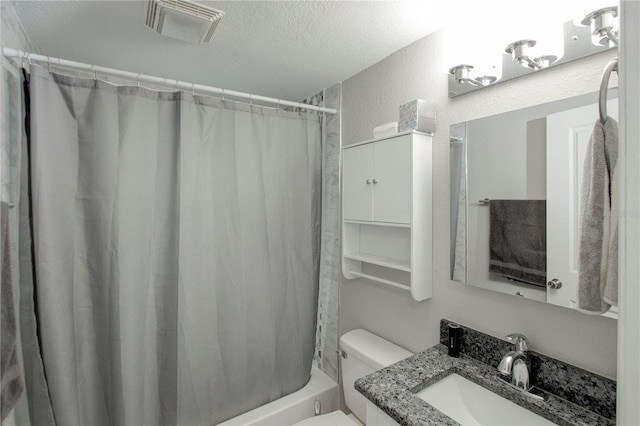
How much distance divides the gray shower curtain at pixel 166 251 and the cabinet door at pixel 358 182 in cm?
31

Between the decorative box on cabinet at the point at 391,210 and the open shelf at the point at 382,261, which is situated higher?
the decorative box on cabinet at the point at 391,210

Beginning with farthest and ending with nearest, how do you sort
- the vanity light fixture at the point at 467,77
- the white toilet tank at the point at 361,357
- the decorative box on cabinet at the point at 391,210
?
the white toilet tank at the point at 361,357, the decorative box on cabinet at the point at 391,210, the vanity light fixture at the point at 467,77

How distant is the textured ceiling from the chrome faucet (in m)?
1.33

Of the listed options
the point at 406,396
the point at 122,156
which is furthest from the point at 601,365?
the point at 122,156

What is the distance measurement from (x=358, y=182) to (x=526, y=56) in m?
0.87

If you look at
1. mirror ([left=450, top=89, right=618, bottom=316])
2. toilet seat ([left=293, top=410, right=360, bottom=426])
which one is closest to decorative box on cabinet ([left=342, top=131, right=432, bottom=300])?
mirror ([left=450, top=89, right=618, bottom=316])

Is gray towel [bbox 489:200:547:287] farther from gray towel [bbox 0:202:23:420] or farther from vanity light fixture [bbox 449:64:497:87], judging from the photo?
gray towel [bbox 0:202:23:420]

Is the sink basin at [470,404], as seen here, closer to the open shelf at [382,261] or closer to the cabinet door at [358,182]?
the open shelf at [382,261]

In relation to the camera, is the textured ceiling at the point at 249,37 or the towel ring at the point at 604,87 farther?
the textured ceiling at the point at 249,37

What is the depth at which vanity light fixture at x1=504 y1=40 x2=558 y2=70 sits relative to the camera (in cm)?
105

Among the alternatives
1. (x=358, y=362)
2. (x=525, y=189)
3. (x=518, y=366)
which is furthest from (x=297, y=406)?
(x=525, y=189)

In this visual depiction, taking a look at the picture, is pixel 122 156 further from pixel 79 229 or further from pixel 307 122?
pixel 307 122

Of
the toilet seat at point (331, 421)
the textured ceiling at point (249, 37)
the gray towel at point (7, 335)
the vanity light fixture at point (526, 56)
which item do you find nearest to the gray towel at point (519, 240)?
the vanity light fixture at point (526, 56)

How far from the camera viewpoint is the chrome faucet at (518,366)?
1044 mm
